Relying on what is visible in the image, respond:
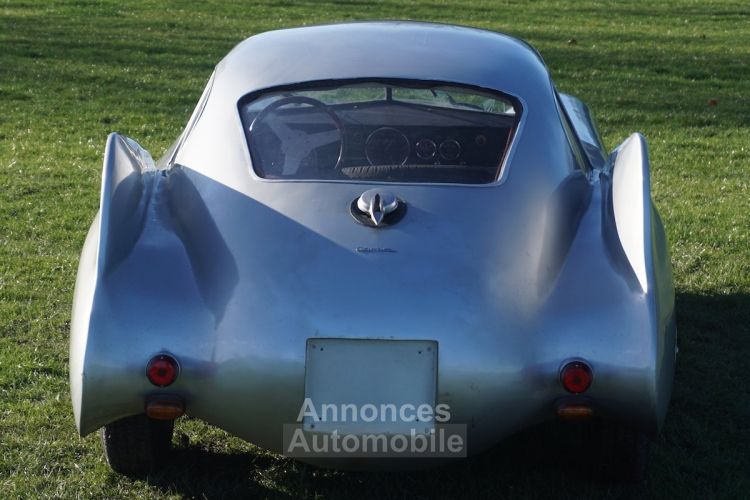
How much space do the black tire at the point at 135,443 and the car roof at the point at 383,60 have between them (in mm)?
1384

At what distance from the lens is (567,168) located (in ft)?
14.1

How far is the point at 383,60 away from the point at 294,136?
0.54m

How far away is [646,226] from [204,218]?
1.48 meters

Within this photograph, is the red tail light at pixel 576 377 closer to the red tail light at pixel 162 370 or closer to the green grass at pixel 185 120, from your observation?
the green grass at pixel 185 120

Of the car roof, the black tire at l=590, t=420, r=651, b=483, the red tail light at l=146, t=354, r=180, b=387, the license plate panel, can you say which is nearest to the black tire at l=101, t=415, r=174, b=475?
the red tail light at l=146, t=354, r=180, b=387

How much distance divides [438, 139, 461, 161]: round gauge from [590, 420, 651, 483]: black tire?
1.19 meters

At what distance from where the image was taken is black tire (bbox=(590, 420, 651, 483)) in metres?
3.82

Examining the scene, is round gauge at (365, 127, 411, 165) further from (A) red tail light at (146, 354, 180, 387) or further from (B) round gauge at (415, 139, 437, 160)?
(A) red tail light at (146, 354, 180, 387)

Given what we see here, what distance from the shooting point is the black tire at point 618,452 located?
3.82 metres

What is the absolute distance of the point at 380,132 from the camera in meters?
4.52

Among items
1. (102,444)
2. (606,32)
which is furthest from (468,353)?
(606,32)

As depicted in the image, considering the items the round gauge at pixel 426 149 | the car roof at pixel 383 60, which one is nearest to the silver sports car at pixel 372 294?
the round gauge at pixel 426 149

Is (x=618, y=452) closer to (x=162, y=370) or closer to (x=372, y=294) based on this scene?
(x=372, y=294)

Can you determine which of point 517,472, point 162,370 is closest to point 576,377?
point 517,472
